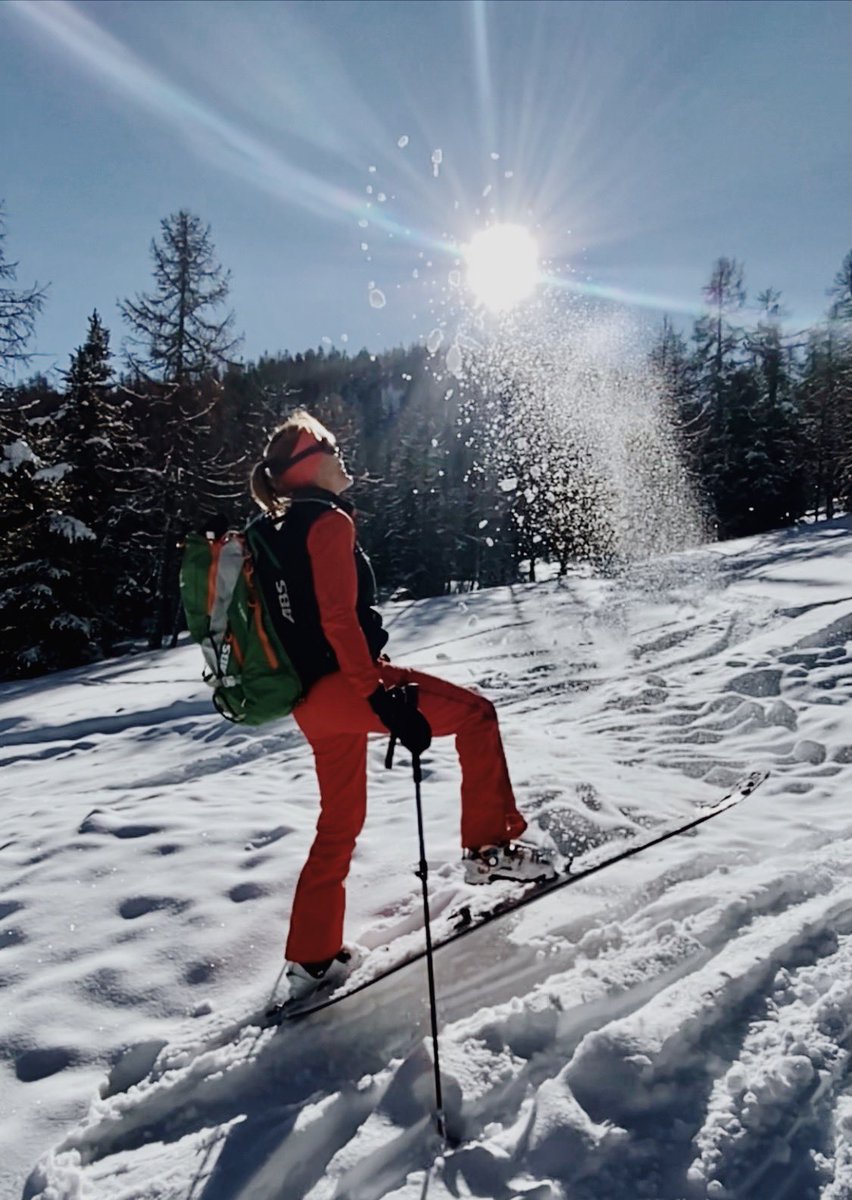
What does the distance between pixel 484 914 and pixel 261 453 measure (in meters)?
13.8

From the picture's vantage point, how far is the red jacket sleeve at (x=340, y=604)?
281 centimetres

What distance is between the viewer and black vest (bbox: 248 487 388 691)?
293 cm

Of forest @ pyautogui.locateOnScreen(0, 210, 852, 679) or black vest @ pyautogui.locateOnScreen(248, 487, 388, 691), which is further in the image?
forest @ pyautogui.locateOnScreen(0, 210, 852, 679)

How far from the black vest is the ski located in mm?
1192

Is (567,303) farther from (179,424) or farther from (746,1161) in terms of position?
(746,1161)

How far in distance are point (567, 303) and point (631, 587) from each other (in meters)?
11.5

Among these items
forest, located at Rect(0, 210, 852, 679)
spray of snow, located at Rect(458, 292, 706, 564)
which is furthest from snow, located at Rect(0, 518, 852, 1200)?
spray of snow, located at Rect(458, 292, 706, 564)

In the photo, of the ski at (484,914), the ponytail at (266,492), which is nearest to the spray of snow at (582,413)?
the ski at (484,914)

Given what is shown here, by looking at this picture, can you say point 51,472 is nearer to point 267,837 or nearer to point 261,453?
point 261,453

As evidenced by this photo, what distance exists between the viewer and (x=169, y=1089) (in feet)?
8.22

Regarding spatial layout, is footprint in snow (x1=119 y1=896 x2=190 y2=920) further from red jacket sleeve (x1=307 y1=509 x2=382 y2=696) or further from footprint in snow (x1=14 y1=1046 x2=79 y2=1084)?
red jacket sleeve (x1=307 y1=509 x2=382 y2=696)

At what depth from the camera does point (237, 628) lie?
9.70 feet

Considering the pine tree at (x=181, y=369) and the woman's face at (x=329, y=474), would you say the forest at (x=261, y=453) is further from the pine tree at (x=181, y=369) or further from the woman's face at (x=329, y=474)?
the woman's face at (x=329, y=474)

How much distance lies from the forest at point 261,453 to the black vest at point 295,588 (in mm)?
11446
